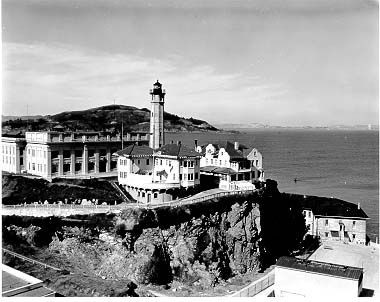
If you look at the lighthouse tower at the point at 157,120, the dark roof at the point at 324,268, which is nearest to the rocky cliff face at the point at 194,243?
the dark roof at the point at 324,268

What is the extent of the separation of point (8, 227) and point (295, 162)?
82.8ft

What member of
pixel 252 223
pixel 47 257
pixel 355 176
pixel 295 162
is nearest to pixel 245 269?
pixel 252 223

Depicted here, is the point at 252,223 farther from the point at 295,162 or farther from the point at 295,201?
the point at 295,162

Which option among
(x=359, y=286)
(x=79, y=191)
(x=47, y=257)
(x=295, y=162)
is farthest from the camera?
(x=295, y=162)

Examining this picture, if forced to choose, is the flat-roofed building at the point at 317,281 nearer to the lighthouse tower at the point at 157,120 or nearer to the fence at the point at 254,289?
the fence at the point at 254,289

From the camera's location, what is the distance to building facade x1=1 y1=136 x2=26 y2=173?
1345 centimetres

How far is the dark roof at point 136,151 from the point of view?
1312 cm

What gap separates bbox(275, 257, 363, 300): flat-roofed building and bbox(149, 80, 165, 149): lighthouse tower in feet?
22.7

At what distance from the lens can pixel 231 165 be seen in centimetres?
1406

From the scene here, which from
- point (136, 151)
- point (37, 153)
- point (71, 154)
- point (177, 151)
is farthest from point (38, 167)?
point (177, 151)

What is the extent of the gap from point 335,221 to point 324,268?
735 centimetres

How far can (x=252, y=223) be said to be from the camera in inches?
520

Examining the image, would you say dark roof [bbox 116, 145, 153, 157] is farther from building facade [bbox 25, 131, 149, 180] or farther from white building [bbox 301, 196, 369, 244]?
white building [bbox 301, 196, 369, 244]

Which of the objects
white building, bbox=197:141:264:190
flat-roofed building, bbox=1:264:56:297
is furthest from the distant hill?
flat-roofed building, bbox=1:264:56:297
